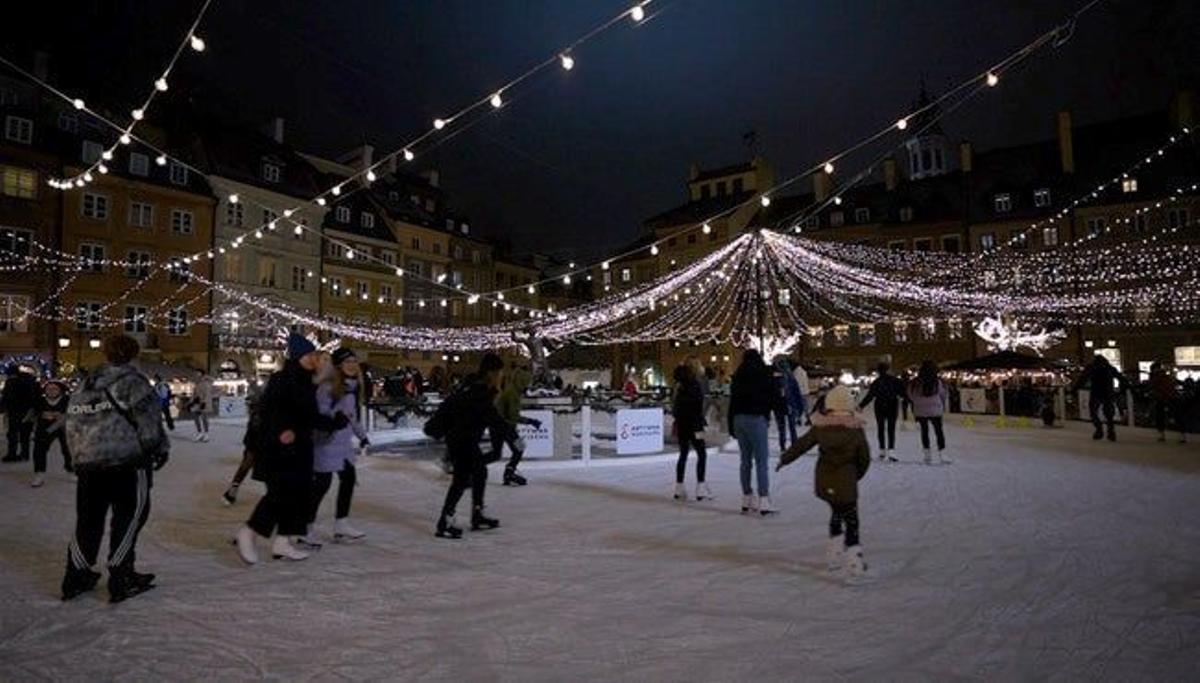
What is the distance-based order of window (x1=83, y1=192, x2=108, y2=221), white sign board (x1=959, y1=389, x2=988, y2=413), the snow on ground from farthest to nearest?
window (x1=83, y1=192, x2=108, y2=221) < white sign board (x1=959, y1=389, x2=988, y2=413) < the snow on ground

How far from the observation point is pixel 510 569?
5.77 meters

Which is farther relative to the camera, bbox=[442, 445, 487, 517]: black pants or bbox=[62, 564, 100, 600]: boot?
bbox=[442, 445, 487, 517]: black pants

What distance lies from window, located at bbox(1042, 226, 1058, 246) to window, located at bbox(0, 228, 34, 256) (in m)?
52.7

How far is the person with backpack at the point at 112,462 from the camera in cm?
486

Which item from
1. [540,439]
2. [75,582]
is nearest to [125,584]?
[75,582]

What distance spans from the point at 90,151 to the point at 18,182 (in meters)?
3.59

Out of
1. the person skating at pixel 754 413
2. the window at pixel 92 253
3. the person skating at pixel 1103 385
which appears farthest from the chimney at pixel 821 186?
the person skating at pixel 754 413

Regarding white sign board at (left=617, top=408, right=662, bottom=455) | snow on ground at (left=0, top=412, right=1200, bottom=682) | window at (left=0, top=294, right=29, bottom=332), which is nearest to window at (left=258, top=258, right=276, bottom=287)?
window at (left=0, top=294, right=29, bottom=332)

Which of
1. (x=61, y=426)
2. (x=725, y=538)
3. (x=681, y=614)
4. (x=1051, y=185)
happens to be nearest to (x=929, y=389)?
(x=725, y=538)

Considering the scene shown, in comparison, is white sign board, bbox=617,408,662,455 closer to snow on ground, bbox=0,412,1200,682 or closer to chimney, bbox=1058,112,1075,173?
snow on ground, bbox=0,412,1200,682

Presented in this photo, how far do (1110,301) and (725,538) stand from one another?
21.4 meters

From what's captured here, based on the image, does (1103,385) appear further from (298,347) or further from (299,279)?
(299,279)

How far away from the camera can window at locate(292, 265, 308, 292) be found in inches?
1778

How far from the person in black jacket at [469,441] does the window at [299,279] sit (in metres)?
41.4
